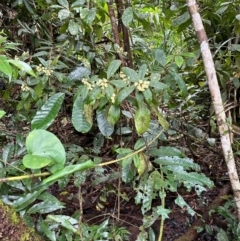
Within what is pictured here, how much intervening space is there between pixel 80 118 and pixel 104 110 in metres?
0.09

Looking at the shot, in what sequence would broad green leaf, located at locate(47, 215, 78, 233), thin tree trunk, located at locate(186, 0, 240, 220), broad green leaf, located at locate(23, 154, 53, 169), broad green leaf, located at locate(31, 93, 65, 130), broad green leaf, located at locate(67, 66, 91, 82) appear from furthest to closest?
broad green leaf, located at locate(67, 66, 91, 82), thin tree trunk, located at locate(186, 0, 240, 220), broad green leaf, located at locate(31, 93, 65, 130), broad green leaf, located at locate(47, 215, 78, 233), broad green leaf, located at locate(23, 154, 53, 169)

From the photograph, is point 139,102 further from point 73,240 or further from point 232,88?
point 232,88

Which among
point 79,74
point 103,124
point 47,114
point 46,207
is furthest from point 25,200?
point 79,74

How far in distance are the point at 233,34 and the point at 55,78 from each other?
821 mm

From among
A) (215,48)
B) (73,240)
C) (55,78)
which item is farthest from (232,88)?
(73,240)

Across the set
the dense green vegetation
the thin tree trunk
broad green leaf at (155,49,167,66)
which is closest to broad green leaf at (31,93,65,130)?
the dense green vegetation

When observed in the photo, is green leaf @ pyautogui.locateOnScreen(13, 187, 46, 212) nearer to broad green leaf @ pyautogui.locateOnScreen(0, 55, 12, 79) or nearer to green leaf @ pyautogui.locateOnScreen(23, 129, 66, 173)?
green leaf @ pyautogui.locateOnScreen(23, 129, 66, 173)

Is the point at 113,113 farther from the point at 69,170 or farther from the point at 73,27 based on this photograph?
the point at 73,27

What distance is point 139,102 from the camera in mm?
989

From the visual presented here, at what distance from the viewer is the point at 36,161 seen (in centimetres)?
69

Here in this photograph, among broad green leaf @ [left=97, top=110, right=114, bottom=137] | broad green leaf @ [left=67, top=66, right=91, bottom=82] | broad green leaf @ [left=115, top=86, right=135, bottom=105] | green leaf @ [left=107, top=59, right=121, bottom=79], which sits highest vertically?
green leaf @ [left=107, top=59, right=121, bottom=79]

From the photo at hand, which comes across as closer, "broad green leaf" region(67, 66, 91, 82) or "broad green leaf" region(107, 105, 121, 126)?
"broad green leaf" region(107, 105, 121, 126)

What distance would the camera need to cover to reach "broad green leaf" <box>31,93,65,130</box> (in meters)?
1.00

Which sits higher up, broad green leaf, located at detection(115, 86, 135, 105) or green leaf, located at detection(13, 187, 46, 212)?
broad green leaf, located at detection(115, 86, 135, 105)
